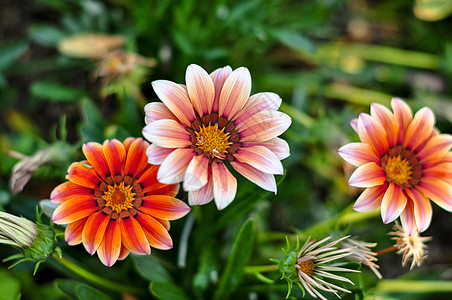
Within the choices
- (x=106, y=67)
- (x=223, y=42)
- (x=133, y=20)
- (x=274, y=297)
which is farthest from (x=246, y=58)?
(x=274, y=297)

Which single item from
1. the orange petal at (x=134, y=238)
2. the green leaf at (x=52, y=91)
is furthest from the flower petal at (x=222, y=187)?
the green leaf at (x=52, y=91)

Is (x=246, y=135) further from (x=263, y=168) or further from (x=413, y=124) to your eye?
(x=413, y=124)

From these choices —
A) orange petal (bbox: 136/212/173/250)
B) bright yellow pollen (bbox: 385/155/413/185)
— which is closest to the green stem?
orange petal (bbox: 136/212/173/250)

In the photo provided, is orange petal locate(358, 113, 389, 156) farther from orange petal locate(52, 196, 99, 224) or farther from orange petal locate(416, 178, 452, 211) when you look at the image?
orange petal locate(52, 196, 99, 224)

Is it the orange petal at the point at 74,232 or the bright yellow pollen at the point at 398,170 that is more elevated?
the bright yellow pollen at the point at 398,170

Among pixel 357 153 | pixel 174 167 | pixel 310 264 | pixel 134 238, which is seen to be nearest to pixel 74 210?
pixel 134 238

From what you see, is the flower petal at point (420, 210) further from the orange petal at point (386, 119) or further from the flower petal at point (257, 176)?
the flower petal at point (257, 176)
